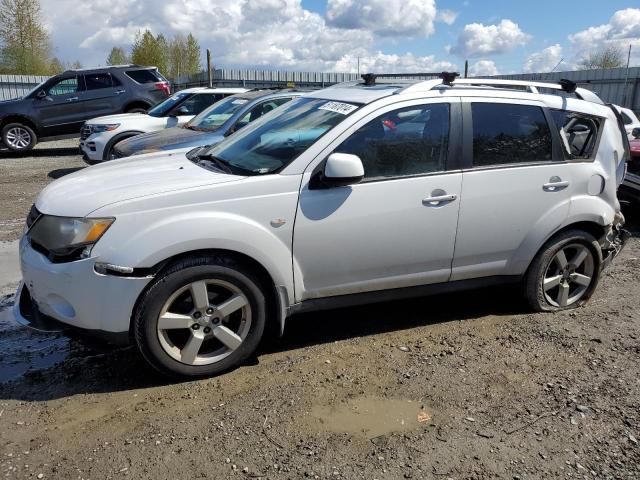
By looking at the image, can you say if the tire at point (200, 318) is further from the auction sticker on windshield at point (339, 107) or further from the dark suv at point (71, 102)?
the dark suv at point (71, 102)

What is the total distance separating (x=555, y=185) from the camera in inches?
170

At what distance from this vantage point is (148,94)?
15.2m

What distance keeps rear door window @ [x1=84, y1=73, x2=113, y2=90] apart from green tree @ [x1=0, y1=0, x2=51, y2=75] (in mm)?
36848

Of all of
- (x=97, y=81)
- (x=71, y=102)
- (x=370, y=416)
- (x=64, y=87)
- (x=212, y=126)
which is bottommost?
(x=370, y=416)

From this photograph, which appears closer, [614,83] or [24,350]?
[24,350]

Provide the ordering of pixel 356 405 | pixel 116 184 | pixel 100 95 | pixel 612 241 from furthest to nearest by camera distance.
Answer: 1. pixel 100 95
2. pixel 612 241
3. pixel 116 184
4. pixel 356 405

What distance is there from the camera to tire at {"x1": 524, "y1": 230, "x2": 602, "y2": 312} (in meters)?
4.46

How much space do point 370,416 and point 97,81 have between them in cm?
1413

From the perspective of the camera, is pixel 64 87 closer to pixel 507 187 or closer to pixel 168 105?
pixel 168 105

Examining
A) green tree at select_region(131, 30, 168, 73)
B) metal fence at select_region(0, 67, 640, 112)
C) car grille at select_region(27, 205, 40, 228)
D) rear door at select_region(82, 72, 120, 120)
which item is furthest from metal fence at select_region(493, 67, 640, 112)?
green tree at select_region(131, 30, 168, 73)

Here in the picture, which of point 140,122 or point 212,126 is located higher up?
point 212,126

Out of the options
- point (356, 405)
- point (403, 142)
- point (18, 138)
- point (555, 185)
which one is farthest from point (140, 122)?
point (356, 405)

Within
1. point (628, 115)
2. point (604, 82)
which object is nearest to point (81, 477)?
point (628, 115)

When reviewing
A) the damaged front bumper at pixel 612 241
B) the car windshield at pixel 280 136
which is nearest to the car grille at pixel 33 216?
the car windshield at pixel 280 136
